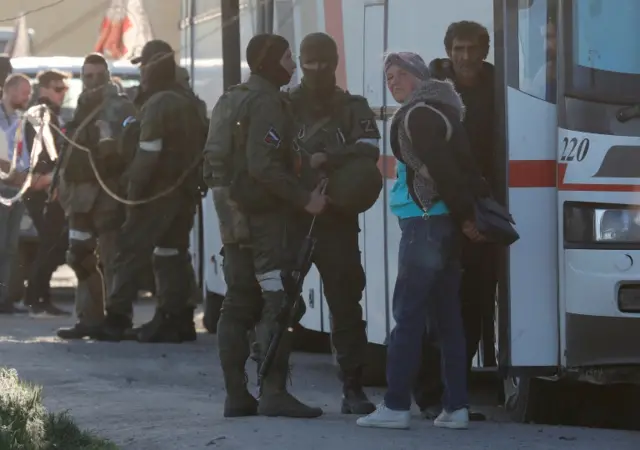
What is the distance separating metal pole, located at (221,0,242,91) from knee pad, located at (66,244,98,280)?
5.17 ft

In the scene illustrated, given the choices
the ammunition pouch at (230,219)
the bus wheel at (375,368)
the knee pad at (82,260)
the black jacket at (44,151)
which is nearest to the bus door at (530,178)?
the ammunition pouch at (230,219)

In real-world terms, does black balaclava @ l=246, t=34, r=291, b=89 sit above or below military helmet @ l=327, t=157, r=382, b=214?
above

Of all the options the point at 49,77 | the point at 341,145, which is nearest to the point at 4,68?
the point at 49,77

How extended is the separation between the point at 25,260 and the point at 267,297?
8.45m

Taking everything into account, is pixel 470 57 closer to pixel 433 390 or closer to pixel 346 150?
pixel 346 150

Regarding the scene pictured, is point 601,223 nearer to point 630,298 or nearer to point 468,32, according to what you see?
point 630,298

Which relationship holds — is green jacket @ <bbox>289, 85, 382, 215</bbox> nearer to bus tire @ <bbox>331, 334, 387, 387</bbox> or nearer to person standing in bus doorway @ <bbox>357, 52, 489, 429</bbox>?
person standing in bus doorway @ <bbox>357, 52, 489, 429</bbox>

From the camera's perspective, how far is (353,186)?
869 centimetres

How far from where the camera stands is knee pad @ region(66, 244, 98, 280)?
13390 mm

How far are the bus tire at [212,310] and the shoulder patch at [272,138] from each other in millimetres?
5579

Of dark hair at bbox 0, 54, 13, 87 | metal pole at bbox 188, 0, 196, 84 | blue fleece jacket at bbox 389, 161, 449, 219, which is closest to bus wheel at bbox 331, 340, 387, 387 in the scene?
blue fleece jacket at bbox 389, 161, 449, 219

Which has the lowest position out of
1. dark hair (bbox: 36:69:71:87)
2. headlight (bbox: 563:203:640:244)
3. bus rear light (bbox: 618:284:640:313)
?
bus rear light (bbox: 618:284:640:313)

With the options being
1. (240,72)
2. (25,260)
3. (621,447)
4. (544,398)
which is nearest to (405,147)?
(621,447)

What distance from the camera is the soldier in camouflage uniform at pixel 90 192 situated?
13.3 metres
